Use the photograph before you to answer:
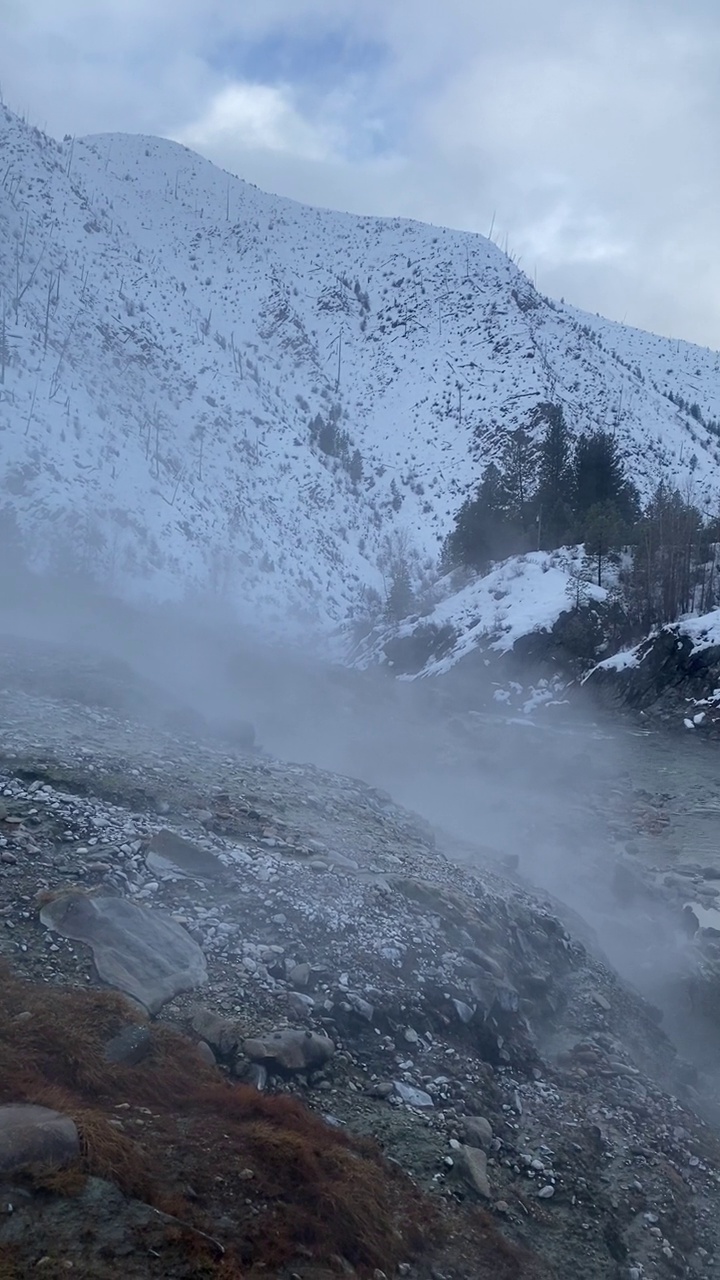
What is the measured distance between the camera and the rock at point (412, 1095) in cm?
605

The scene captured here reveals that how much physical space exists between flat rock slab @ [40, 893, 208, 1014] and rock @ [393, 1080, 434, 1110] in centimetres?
163

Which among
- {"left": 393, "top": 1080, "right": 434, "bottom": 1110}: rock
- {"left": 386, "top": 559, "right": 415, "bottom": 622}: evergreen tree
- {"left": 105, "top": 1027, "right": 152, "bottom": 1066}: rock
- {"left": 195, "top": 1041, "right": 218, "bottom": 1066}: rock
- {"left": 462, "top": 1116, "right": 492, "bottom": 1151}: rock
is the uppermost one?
{"left": 386, "top": 559, "right": 415, "bottom": 622}: evergreen tree

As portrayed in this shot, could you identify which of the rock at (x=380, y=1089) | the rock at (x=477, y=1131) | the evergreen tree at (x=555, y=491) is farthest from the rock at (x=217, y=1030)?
the evergreen tree at (x=555, y=491)

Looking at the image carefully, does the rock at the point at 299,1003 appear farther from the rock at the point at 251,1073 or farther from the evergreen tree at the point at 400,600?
the evergreen tree at the point at 400,600

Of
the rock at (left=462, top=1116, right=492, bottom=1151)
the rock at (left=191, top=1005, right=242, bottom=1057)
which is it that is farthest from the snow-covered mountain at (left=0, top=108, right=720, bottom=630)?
the rock at (left=462, top=1116, right=492, bottom=1151)

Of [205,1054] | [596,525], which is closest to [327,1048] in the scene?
[205,1054]

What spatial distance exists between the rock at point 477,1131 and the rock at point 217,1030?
1.71 m

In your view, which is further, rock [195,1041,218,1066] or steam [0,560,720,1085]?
steam [0,560,720,1085]

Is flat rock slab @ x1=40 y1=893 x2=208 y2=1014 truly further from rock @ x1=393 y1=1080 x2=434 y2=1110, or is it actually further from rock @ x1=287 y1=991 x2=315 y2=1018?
rock @ x1=393 y1=1080 x2=434 y2=1110

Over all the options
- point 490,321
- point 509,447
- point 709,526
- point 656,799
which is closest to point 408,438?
point 509,447

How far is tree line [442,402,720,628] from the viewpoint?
32.7m

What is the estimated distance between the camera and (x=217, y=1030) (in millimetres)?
5793

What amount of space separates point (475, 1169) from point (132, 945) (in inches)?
113

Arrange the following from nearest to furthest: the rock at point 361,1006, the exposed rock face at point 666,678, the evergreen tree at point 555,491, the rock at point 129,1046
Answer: the rock at point 129,1046 → the rock at point 361,1006 → the exposed rock face at point 666,678 → the evergreen tree at point 555,491
